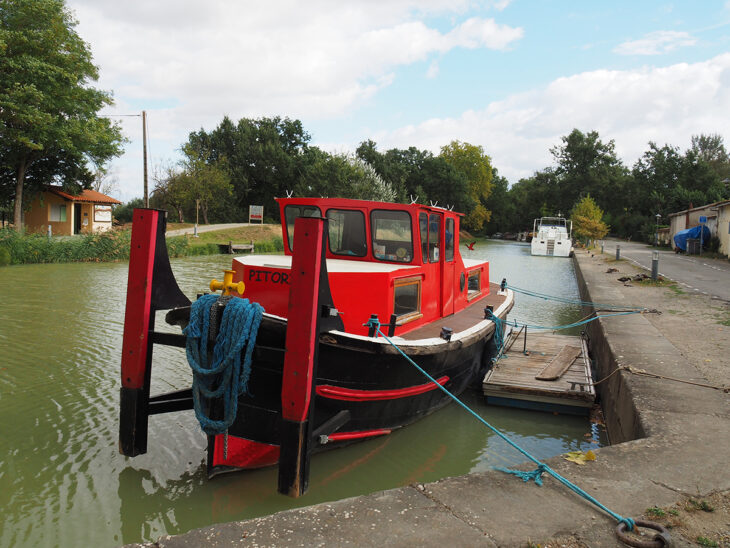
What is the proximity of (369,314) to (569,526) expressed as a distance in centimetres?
314

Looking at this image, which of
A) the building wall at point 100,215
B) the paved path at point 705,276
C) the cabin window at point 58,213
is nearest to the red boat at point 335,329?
the paved path at point 705,276

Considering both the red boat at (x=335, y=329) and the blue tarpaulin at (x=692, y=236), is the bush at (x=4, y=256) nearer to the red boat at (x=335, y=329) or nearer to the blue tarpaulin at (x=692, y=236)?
the red boat at (x=335, y=329)

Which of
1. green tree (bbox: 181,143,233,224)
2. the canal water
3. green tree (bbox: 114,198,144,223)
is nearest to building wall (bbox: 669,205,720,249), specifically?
the canal water

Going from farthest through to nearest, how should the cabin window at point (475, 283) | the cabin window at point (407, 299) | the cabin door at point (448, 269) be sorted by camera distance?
the cabin window at point (475, 283), the cabin door at point (448, 269), the cabin window at point (407, 299)

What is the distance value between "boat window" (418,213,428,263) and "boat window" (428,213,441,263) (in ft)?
0.32

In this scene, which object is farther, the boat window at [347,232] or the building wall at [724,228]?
the building wall at [724,228]

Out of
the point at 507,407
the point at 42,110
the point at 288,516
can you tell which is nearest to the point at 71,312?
the point at 507,407

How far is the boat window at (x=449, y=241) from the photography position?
753cm

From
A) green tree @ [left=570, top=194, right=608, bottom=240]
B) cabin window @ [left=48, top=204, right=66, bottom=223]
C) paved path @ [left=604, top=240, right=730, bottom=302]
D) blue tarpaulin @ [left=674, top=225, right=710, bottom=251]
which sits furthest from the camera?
green tree @ [left=570, top=194, right=608, bottom=240]

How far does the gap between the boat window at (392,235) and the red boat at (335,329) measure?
0.01 metres

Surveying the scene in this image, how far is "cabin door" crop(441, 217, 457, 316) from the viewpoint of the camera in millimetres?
7438

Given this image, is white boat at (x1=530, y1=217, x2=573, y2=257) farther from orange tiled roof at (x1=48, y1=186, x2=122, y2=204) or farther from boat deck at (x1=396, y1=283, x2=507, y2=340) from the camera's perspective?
boat deck at (x1=396, y1=283, x2=507, y2=340)

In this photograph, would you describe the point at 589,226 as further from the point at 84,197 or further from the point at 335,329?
the point at 335,329

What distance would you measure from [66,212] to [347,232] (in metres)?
34.7
